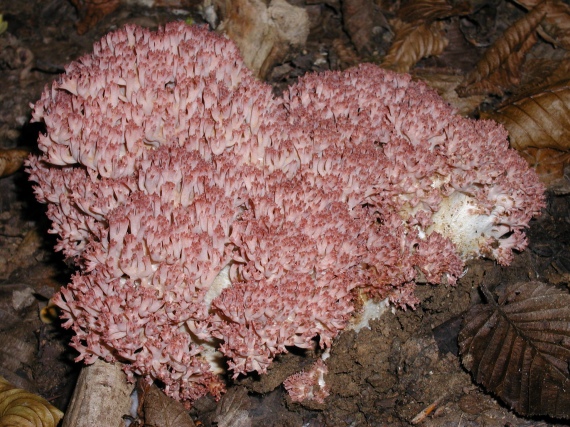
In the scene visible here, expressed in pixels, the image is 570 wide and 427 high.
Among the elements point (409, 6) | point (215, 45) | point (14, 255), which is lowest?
point (14, 255)

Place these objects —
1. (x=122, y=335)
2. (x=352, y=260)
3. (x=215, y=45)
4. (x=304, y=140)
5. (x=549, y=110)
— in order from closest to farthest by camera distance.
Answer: (x=122, y=335)
(x=352, y=260)
(x=304, y=140)
(x=215, y=45)
(x=549, y=110)

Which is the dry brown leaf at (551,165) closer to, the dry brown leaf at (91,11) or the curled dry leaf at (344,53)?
the curled dry leaf at (344,53)

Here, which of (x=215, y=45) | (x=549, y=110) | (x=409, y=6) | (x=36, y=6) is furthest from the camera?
(x=36, y=6)

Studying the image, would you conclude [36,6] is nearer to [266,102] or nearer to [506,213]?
[266,102]

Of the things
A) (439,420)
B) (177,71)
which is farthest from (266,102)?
(439,420)

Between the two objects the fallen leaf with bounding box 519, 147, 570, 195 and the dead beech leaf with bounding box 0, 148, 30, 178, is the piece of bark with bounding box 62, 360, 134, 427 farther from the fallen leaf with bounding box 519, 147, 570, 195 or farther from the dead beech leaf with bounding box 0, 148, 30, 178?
the fallen leaf with bounding box 519, 147, 570, 195

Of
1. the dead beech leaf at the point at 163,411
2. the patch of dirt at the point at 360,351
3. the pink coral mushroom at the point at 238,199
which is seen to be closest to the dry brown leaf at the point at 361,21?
the pink coral mushroom at the point at 238,199
